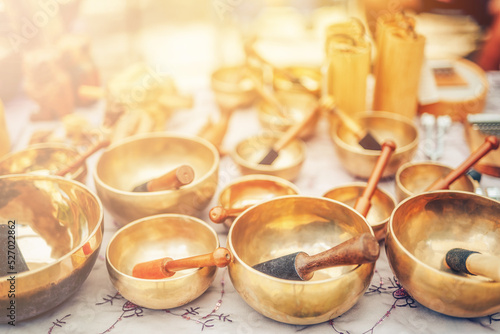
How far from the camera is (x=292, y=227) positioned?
3.26 feet

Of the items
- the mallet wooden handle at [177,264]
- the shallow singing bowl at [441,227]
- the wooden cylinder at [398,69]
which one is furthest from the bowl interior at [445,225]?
the wooden cylinder at [398,69]

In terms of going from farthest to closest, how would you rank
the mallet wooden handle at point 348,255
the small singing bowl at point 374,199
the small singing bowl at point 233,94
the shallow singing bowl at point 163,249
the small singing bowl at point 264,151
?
1. the small singing bowl at point 233,94
2. the small singing bowl at point 264,151
3. the small singing bowl at point 374,199
4. the shallow singing bowl at point 163,249
5. the mallet wooden handle at point 348,255

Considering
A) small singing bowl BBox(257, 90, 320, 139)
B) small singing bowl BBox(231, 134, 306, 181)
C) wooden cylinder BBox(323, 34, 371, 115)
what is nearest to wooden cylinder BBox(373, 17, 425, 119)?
wooden cylinder BBox(323, 34, 371, 115)

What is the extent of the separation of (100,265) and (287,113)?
2.86 feet

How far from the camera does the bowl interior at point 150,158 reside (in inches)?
47.5

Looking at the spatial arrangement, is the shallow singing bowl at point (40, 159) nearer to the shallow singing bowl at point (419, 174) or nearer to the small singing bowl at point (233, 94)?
the small singing bowl at point (233, 94)

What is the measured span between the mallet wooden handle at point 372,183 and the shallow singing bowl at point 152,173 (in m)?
0.35

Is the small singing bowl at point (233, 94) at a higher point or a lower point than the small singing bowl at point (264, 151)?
higher

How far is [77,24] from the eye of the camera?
7.13ft

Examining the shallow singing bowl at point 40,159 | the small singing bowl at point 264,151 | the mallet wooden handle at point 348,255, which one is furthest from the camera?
the small singing bowl at point 264,151

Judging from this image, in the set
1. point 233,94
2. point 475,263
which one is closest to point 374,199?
point 475,263

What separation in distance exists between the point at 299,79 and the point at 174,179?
0.92 m

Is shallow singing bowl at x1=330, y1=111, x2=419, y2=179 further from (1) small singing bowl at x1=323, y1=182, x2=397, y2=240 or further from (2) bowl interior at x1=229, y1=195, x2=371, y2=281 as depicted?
(2) bowl interior at x1=229, y1=195, x2=371, y2=281

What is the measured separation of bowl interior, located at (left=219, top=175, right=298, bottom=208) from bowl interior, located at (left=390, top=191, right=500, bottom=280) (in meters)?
0.33
